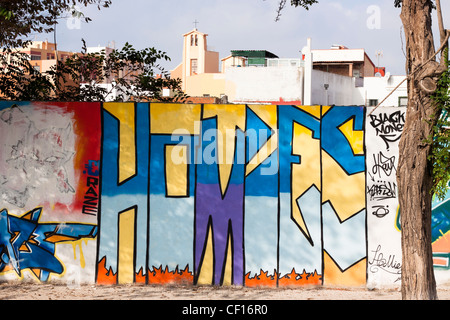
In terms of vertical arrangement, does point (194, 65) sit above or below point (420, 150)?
above

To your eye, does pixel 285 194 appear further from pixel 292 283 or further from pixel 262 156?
pixel 292 283

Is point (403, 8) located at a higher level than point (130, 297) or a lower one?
higher

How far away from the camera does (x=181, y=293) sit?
24.5ft

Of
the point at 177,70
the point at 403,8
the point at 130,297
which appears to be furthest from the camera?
the point at 177,70

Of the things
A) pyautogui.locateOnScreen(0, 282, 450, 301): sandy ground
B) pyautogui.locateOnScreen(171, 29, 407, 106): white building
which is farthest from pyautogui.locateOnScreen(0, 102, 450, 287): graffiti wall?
pyautogui.locateOnScreen(171, 29, 407, 106): white building

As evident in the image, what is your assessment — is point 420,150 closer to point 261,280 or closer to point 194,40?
point 261,280

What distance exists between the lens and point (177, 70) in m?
61.3

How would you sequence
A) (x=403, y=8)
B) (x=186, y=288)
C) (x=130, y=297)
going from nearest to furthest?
(x=403, y=8) < (x=130, y=297) < (x=186, y=288)

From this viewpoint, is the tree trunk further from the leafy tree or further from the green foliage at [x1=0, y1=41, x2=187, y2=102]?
the green foliage at [x1=0, y1=41, x2=187, y2=102]

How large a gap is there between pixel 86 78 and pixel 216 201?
3708 millimetres

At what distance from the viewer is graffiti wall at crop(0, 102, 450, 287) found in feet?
25.5

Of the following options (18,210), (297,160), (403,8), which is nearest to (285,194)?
(297,160)

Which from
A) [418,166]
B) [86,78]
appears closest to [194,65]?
[86,78]

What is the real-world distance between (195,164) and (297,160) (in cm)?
131
